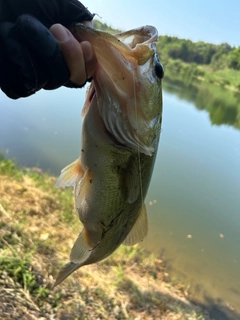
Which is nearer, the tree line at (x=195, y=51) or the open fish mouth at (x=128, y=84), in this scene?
the open fish mouth at (x=128, y=84)

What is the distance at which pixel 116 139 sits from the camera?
166cm

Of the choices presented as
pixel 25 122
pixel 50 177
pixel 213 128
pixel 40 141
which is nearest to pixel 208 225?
pixel 50 177

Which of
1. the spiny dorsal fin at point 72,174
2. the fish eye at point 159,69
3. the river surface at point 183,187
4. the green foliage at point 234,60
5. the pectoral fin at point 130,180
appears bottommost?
the river surface at point 183,187

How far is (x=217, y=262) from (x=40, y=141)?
194 inches

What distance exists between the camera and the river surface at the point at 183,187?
18.4ft

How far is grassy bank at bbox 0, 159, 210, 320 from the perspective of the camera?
2945 mm

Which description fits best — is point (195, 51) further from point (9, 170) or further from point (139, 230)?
point (139, 230)

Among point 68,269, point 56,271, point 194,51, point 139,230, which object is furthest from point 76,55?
point 194,51

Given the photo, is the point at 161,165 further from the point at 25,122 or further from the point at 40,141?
the point at 25,122

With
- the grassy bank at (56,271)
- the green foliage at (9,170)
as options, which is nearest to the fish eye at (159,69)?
the grassy bank at (56,271)

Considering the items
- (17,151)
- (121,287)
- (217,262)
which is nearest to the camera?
(121,287)

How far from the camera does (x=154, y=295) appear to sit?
406 centimetres

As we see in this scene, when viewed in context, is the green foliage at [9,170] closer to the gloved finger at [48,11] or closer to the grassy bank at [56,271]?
the grassy bank at [56,271]

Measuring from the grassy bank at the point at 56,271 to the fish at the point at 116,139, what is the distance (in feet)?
3.69
